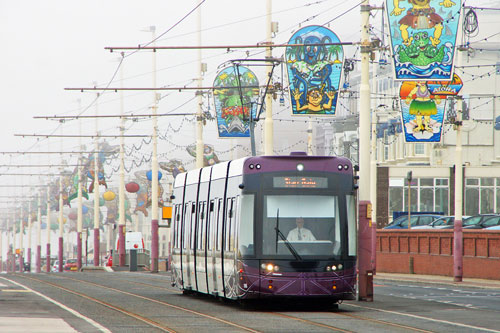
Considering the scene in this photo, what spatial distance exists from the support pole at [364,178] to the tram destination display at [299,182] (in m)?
4.31

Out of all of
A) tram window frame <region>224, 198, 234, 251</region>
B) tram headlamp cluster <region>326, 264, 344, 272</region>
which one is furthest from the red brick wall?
tram headlamp cluster <region>326, 264, 344, 272</region>

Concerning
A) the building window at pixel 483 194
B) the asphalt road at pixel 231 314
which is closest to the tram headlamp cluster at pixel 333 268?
the asphalt road at pixel 231 314

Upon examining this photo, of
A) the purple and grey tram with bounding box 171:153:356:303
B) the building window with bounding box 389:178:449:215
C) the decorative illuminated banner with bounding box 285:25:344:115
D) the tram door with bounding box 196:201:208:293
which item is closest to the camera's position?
the purple and grey tram with bounding box 171:153:356:303

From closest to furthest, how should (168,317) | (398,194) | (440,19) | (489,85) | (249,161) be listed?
(168,317)
(249,161)
(440,19)
(398,194)
(489,85)

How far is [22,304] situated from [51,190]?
9020 cm

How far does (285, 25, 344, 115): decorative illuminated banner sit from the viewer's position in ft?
117

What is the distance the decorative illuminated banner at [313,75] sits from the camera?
35.6 m

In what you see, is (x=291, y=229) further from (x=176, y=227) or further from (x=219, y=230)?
(x=176, y=227)

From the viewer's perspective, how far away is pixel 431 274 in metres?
50.7

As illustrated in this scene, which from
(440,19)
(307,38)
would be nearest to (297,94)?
(307,38)

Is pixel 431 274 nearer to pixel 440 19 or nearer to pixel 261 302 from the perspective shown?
pixel 440 19

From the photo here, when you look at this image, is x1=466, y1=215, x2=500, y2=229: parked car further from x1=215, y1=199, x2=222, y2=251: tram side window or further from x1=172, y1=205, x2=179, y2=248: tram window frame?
x1=215, y1=199, x2=222, y2=251: tram side window

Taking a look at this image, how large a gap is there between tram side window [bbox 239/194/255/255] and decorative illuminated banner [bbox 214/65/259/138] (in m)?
19.6

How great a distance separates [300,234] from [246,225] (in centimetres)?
104
